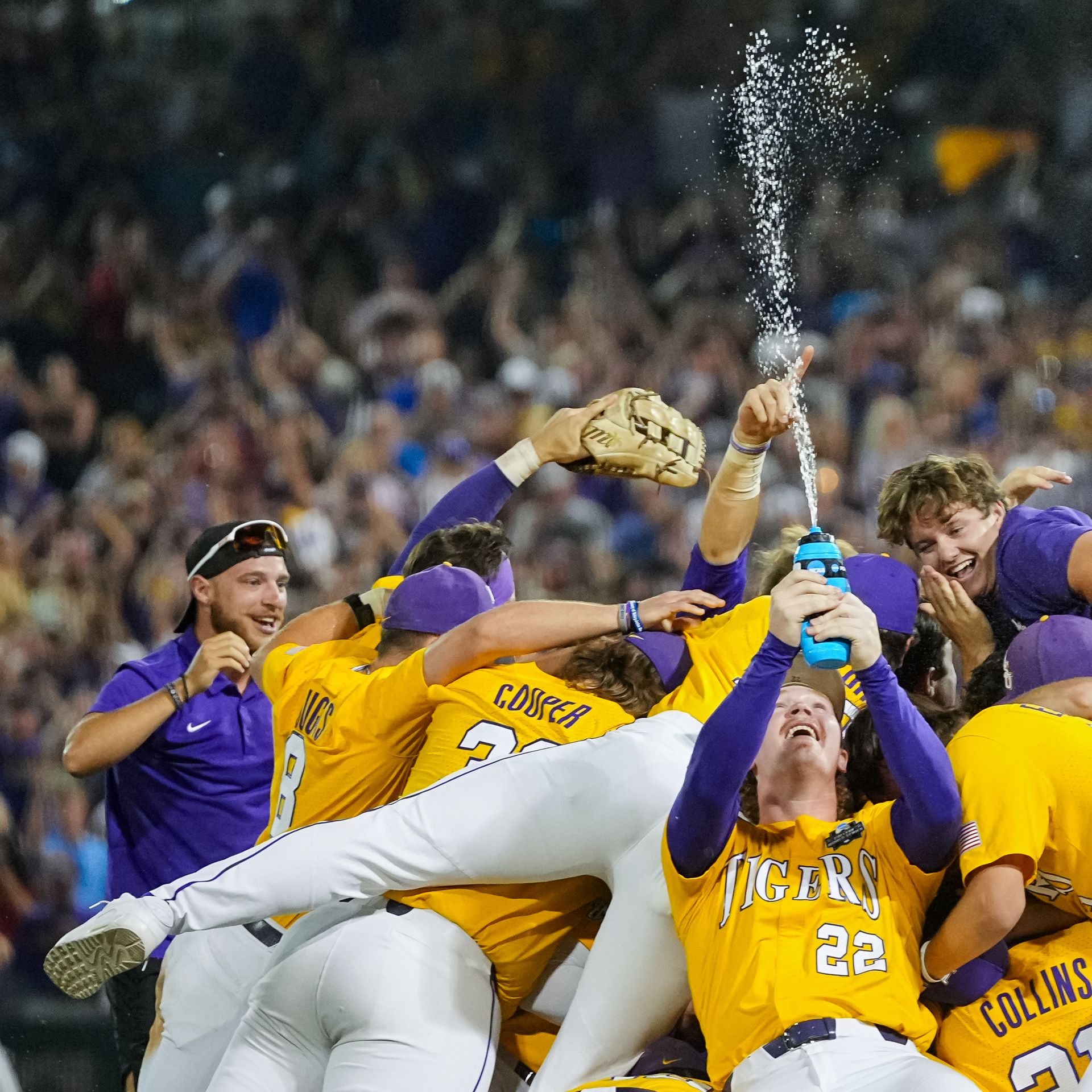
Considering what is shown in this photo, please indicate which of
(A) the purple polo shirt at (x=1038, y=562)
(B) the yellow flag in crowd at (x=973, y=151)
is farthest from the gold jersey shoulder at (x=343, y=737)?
(B) the yellow flag in crowd at (x=973, y=151)

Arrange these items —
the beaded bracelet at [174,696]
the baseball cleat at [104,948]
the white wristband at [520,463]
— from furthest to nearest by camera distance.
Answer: the white wristband at [520,463]
the beaded bracelet at [174,696]
the baseball cleat at [104,948]

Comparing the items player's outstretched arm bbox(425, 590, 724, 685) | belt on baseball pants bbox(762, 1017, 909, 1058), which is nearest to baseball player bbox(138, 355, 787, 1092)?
player's outstretched arm bbox(425, 590, 724, 685)

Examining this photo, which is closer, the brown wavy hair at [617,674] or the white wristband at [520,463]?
the brown wavy hair at [617,674]

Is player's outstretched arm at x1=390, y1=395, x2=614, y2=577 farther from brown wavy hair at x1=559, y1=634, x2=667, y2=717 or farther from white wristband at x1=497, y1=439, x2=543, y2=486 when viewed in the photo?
brown wavy hair at x1=559, y1=634, x2=667, y2=717

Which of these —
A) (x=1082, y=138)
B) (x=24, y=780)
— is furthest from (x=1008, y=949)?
(x=1082, y=138)

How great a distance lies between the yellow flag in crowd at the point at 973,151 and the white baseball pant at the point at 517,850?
6.91 m

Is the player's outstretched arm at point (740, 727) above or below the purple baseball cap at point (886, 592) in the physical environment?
above

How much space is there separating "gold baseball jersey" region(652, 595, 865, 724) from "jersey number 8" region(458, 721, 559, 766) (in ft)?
1.04

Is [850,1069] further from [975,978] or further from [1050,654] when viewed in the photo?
[1050,654]

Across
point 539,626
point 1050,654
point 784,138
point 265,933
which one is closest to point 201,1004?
point 265,933

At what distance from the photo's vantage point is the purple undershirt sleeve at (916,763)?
7.74 feet

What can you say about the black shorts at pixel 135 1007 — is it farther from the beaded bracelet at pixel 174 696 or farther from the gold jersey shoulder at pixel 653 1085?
the gold jersey shoulder at pixel 653 1085

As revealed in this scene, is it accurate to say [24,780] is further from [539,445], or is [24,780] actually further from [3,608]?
[539,445]

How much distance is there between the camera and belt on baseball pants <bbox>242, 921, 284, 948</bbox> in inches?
133
